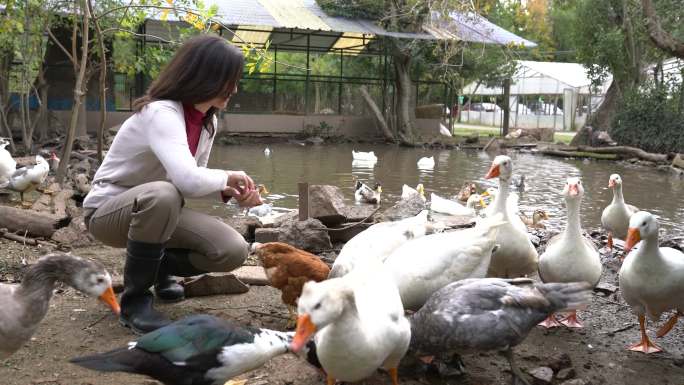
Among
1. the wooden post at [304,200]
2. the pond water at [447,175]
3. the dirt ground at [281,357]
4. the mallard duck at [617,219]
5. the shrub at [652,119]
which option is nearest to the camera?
the dirt ground at [281,357]

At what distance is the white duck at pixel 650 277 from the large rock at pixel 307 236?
230 centimetres

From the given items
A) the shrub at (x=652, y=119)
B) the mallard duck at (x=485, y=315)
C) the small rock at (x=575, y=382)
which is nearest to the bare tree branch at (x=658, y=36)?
the mallard duck at (x=485, y=315)

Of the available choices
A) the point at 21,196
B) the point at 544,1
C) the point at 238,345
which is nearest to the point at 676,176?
the point at 21,196

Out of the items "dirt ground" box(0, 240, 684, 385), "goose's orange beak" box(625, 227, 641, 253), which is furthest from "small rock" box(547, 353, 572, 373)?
"goose's orange beak" box(625, 227, 641, 253)

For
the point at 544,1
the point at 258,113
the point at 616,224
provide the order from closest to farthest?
the point at 616,224, the point at 258,113, the point at 544,1

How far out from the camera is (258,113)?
76.4ft

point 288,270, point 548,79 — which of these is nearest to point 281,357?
point 288,270

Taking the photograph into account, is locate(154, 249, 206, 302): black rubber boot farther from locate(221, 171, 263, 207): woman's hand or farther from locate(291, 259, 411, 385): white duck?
locate(291, 259, 411, 385): white duck

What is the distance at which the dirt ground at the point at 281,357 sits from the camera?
3.03 metres

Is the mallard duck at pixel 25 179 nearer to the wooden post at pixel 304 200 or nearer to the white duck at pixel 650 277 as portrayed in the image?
the wooden post at pixel 304 200

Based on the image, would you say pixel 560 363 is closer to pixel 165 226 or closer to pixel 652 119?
pixel 165 226

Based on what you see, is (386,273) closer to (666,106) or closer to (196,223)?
(196,223)

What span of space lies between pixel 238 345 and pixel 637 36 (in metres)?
20.7

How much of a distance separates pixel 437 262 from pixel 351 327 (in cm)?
114
